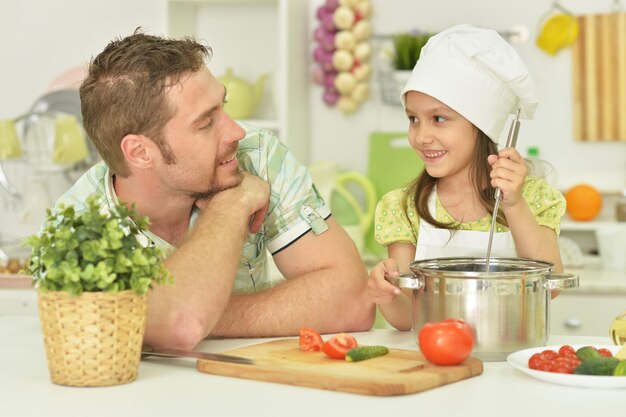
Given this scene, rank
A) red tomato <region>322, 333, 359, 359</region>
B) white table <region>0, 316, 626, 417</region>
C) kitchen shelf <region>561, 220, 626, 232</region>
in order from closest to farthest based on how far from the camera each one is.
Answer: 1. white table <region>0, 316, 626, 417</region>
2. red tomato <region>322, 333, 359, 359</region>
3. kitchen shelf <region>561, 220, 626, 232</region>

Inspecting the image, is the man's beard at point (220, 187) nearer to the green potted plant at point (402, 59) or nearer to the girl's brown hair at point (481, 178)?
the girl's brown hair at point (481, 178)

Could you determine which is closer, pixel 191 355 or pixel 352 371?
pixel 352 371

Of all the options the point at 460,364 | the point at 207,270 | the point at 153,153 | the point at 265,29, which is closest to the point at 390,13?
the point at 265,29

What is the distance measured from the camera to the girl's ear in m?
1.95

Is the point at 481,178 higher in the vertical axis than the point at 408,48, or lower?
lower

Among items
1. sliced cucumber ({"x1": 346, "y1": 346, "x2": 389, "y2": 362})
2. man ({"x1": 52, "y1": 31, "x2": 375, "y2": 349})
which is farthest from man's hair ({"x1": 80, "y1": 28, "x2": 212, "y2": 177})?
sliced cucumber ({"x1": 346, "y1": 346, "x2": 389, "y2": 362})

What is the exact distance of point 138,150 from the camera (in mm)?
1971

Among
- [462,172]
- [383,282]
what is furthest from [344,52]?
[383,282]

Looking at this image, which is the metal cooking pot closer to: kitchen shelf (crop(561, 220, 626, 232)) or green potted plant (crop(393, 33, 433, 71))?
kitchen shelf (crop(561, 220, 626, 232))

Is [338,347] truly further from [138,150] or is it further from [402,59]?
[402,59]

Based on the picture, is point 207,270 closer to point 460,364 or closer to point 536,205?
point 460,364

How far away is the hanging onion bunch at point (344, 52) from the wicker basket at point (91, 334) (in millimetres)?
2333

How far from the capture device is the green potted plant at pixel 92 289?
1306mm

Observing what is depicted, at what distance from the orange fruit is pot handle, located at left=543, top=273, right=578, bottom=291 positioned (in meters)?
1.96
